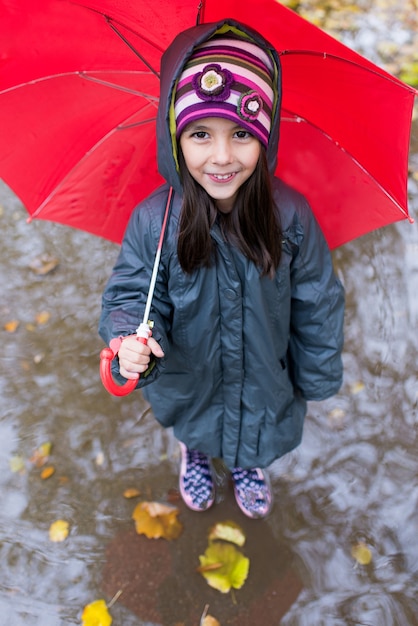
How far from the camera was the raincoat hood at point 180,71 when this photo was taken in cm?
137

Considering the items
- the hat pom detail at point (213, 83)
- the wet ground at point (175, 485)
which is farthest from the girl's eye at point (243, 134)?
the wet ground at point (175, 485)

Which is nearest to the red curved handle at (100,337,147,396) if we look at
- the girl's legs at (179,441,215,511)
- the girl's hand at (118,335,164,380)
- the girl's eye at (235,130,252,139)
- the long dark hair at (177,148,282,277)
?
the girl's hand at (118,335,164,380)

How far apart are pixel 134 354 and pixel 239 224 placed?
0.51 meters

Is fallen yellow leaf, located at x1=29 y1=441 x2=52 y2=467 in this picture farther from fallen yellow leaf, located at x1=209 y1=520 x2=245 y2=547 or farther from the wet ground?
fallen yellow leaf, located at x1=209 y1=520 x2=245 y2=547

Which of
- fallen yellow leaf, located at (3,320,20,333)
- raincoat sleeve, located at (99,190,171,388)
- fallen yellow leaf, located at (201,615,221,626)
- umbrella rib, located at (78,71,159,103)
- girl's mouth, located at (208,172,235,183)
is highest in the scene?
umbrella rib, located at (78,71,159,103)

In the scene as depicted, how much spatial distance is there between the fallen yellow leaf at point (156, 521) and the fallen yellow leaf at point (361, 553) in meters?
0.73

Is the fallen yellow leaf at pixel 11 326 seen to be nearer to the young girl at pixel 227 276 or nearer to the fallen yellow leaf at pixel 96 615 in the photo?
the young girl at pixel 227 276

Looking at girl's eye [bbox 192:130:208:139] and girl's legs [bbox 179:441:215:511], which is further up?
girl's eye [bbox 192:130:208:139]

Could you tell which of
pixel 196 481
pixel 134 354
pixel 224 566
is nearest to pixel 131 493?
pixel 196 481

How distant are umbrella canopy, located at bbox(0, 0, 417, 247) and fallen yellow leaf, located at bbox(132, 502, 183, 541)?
1184mm

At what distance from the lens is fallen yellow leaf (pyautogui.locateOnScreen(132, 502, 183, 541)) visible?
7.66 feet

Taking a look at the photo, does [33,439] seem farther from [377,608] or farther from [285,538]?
[377,608]

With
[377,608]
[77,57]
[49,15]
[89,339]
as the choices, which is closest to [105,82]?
[77,57]

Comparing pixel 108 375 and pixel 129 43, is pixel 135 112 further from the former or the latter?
pixel 108 375
